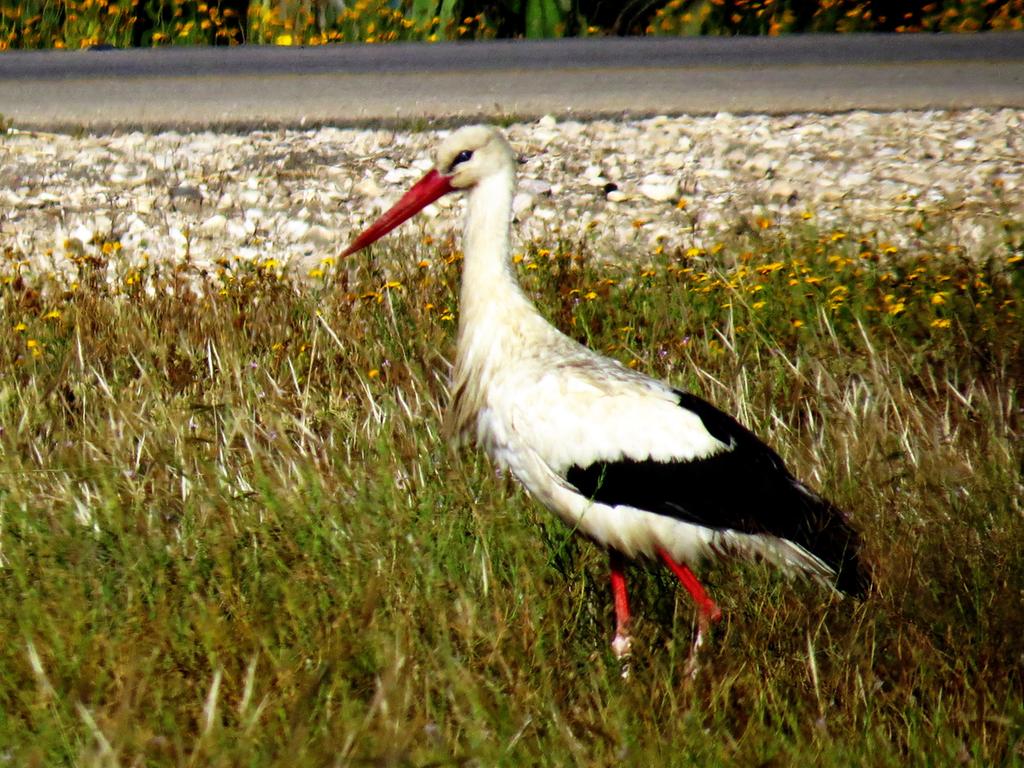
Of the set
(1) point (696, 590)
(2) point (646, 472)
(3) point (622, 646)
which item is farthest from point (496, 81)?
(3) point (622, 646)

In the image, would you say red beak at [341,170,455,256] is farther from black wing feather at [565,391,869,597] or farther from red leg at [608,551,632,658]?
red leg at [608,551,632,658]

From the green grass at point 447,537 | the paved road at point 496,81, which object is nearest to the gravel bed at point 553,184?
the paved road at point 496,81

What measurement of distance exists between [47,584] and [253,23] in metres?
→ 8.10

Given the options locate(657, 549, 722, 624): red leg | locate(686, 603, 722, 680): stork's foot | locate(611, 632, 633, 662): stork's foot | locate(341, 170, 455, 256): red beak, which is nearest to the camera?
locate(686, 603, 722, 680): stork's foot

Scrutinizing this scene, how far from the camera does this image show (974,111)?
24.7 ft

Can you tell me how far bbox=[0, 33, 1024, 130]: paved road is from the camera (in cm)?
779

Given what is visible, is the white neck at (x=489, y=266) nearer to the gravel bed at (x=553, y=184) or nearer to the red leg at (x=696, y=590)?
the red leg at (x=696, y=590)

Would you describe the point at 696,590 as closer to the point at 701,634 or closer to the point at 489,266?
the point at 701,634

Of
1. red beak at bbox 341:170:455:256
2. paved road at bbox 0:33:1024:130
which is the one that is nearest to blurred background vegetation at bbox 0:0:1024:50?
paved road at bbox 0:33:1024:130

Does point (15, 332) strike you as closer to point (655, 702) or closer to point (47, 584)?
point (47, 584)

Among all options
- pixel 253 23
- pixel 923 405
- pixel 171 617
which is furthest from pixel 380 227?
pixel 253 23

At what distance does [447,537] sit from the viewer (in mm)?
3213

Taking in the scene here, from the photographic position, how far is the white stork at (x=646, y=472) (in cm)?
333

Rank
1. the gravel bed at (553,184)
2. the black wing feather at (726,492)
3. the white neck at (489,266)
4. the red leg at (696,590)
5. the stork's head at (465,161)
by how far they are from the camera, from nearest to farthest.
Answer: the red leg at (696,590)
the black wing feather at (726,492)
the white neck at (489,266)
the stork's head at (465,161)
the gravel bed at (553,184)
